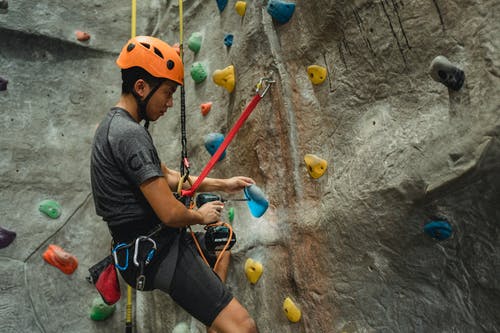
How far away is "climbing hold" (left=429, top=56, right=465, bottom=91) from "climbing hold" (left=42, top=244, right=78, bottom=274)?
8.72 feet

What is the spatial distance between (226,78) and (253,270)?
3.80ft

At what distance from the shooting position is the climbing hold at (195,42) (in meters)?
3.35

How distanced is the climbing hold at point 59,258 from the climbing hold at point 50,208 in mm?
216

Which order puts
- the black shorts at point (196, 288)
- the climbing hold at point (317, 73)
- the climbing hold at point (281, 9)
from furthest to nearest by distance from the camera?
the climbing hold at point (281, 9) → the climbing hold at point (317, 73) → the black shorts at point (196, 288)

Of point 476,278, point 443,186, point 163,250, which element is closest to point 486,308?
point 476,278

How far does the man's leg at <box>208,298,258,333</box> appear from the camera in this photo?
1931mm

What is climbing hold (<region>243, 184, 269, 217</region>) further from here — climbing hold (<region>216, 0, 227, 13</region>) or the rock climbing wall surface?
climbing hold (<region>216, 0, 227, 13</region>)

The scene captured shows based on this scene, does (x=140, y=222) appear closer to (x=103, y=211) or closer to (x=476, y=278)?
(x=103, y=211)

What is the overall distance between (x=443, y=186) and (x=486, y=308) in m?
0.50

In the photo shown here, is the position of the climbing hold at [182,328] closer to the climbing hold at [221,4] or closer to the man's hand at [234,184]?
the man's hand at [234,184]

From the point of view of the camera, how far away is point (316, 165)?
2.37 metres

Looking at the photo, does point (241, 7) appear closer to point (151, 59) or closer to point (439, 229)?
point (151, 59)

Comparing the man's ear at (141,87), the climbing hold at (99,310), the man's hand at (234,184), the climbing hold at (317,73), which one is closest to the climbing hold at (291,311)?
the man's hand at (234,184)

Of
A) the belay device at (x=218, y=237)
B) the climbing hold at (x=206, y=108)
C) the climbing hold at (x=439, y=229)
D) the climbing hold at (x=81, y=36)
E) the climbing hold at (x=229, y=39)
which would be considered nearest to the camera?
the climbing hold at (x=439, y=229)
